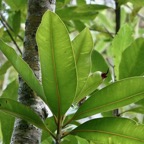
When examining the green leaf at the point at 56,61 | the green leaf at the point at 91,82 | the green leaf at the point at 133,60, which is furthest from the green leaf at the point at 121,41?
the green leaf at the point at 56,61

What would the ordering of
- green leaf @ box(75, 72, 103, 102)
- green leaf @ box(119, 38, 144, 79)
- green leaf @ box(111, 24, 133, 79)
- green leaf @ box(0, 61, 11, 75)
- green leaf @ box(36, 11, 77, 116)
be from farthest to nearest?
green leaf @ box(0, 61, 11, 75) < green leaf @ box(111, 24, 133, 79) < green leaf @ box(119, 38, 144, 79) < green leaf @ box(75, 72, 103, 102) < green leaf @ box(36, 11, 77, 116)

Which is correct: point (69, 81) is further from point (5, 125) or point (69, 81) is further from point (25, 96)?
point (5, 125)

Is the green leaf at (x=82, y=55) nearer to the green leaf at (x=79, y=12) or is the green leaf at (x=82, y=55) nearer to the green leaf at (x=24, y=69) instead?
the green leaf at (x=24, y=69)

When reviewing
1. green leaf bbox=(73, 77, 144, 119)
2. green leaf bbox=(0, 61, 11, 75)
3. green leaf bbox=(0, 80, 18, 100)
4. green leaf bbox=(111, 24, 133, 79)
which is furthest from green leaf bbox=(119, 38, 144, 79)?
green leaf bbox=(0, 61, 11, 75)

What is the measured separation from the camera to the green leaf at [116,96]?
608mm

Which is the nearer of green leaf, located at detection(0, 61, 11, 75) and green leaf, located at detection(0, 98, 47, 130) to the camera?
green leaf, located at detection(0, 98, 47, 130)

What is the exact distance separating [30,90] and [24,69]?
7 cm

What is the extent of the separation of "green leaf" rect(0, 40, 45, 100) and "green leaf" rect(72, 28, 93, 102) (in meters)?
0.09

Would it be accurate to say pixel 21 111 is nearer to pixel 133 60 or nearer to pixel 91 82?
pixel 91 82

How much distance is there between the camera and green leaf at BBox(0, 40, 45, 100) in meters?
0.60

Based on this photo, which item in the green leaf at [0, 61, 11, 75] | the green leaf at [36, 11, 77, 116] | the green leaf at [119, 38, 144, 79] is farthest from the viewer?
the green leaf at [0, 61, 11, 75]

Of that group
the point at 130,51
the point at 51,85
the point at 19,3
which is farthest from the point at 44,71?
the point at 19,3

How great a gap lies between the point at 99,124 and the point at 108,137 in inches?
1.1

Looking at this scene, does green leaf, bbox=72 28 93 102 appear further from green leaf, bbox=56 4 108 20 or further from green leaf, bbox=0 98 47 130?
green leaf, bbox=56 4 108 20
